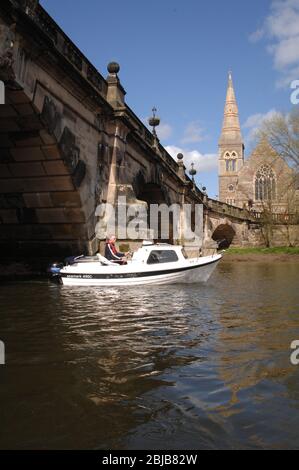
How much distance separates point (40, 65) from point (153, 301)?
20.6 feet

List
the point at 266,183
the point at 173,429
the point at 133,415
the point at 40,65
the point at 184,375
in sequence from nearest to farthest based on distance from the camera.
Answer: the point at 173,429
the point at 133,415
the point at 184,375
the point at 40,65
the point at 266,183

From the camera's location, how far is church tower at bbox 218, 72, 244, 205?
254ft

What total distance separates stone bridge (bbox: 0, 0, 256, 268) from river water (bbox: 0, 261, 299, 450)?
17.4 ft

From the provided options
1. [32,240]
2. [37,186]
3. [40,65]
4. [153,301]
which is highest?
[40,65]

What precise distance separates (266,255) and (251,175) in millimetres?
29880

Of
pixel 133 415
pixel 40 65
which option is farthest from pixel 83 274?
pixel 133 415

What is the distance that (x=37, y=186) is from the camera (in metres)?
13.4

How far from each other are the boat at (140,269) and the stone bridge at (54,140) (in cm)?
187

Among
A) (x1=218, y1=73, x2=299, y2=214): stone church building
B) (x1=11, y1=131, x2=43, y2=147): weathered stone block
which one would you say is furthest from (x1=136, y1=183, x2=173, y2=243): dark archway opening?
(x1=218, y1=73, x2=299, y2=214): stone church building

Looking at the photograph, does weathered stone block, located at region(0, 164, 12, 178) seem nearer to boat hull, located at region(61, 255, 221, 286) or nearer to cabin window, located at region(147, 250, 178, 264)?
boat hull, located at region(61, 255, 221, 286)

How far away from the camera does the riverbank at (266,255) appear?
32.7m

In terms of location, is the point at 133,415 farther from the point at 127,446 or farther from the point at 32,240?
the point at 32,240

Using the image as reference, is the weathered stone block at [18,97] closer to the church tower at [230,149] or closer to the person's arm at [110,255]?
the person's arm at [110,255]

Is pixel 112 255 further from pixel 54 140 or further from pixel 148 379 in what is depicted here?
pixel 148 379
